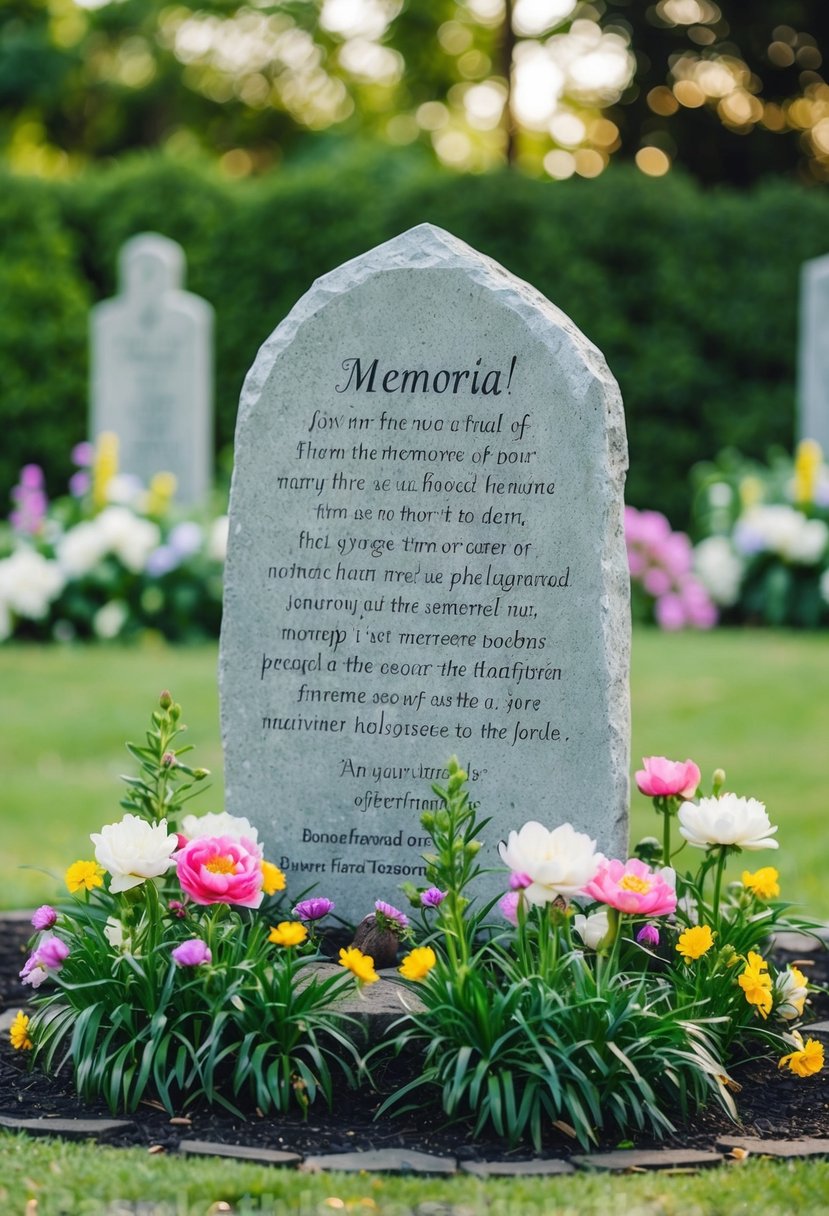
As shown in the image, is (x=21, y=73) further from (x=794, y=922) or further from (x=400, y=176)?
(x=794, y=922)

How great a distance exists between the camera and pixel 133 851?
3252 millimetres

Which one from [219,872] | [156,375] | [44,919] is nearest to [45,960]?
[44,919]

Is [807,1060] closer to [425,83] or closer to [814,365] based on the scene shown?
[814,365]

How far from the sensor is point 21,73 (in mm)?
23969

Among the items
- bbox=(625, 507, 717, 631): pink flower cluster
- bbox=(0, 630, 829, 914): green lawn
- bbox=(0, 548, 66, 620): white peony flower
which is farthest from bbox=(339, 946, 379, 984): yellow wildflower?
bbox=(625, 507, 717, 631): pink flower cluster

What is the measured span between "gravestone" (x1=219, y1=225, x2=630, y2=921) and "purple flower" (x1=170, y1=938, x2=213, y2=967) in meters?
0.86

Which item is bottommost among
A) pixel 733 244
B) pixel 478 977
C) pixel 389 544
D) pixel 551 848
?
pixel 478 977

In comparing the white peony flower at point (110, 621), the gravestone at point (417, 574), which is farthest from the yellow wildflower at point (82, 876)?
the white peony flower at point (110, 621)

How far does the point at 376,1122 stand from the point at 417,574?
4.61 feet

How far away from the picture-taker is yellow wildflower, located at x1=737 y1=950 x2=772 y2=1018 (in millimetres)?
3293

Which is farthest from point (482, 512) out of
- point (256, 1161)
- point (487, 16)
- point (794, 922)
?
point (487, 16)

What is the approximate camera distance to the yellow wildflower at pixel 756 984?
3293mm

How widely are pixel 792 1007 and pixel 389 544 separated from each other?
149cm

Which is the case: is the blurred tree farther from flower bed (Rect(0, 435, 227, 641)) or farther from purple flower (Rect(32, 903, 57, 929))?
purple flower (Rect(32, 903, 57, 929))
